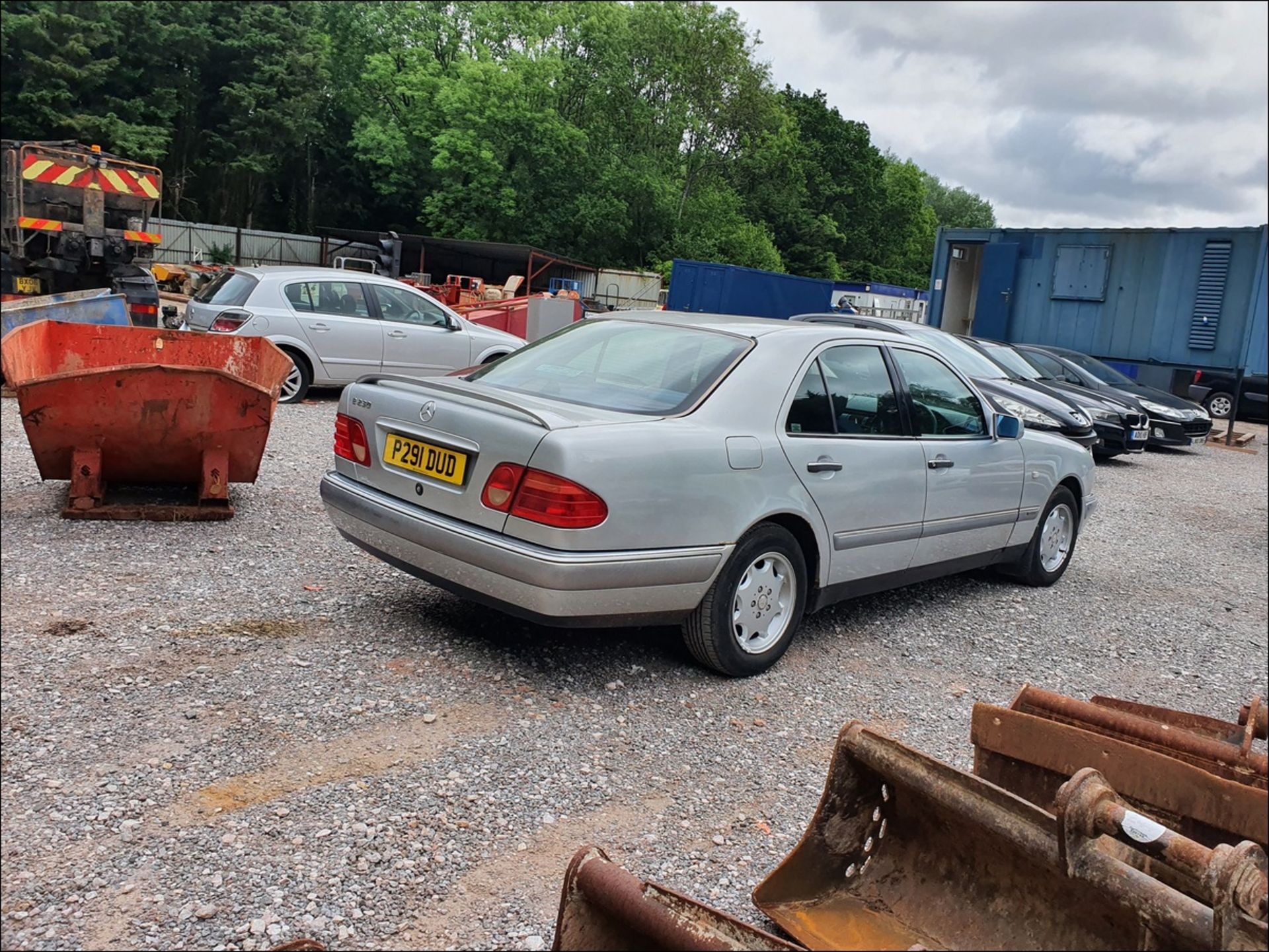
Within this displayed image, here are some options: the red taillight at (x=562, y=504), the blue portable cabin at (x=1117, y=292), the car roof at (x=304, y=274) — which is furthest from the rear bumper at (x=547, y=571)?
the blue portable cabin at (x=1117, y=292)

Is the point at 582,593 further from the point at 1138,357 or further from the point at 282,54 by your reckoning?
the point at 282,54

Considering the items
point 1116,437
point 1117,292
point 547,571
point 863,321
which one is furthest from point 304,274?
point 1117,292

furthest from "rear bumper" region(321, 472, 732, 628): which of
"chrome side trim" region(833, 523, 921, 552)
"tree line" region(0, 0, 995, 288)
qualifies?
"tree line" region(0, 0, 995, 288)

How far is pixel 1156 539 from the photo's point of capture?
30.4ft

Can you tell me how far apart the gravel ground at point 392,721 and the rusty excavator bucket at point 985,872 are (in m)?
0.36

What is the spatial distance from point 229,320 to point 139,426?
5.16 m

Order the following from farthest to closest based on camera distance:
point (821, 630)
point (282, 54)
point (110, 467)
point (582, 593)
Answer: point (282, 54), point (110, 467), point (821, 630), point (582, 593)

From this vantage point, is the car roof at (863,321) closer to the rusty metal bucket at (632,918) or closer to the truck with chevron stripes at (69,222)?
the truck with chevron stripes at (69,222)

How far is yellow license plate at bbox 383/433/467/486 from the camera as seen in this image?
4309 millimetres

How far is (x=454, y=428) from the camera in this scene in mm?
4340

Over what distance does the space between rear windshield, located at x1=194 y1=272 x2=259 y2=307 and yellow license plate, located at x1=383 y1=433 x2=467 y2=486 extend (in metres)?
7.43

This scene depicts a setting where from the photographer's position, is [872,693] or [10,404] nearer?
[872,693]

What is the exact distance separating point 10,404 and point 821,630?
800cm

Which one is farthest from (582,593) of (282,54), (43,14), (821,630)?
(282,54)
